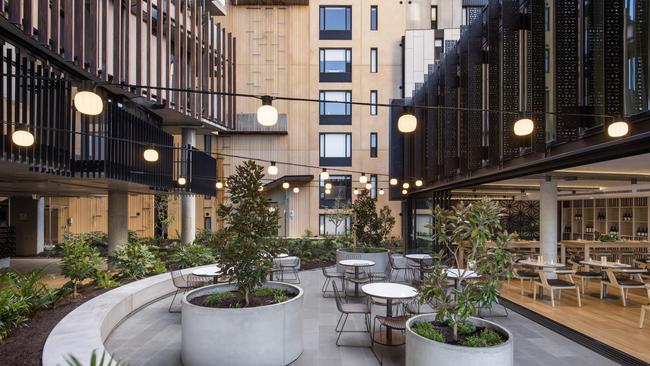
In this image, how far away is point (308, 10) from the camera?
75.5 ft

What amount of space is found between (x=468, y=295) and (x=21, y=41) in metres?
9.23

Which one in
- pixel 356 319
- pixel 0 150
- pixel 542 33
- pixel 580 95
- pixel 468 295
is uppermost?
pixel 542 33

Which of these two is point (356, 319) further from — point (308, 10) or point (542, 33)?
point (308, 10)

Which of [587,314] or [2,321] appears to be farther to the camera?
[587,314]

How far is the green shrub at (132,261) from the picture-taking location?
905 cm

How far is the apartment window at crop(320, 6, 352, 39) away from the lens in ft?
75.4

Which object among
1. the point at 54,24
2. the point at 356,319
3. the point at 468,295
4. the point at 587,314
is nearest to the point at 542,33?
the point at 468,295

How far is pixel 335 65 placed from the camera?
23141mm

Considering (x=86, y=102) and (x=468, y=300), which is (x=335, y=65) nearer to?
(x=86, y=102)

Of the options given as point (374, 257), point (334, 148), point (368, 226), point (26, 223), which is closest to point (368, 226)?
point (368, 226)

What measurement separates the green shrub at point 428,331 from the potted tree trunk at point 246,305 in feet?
5.70

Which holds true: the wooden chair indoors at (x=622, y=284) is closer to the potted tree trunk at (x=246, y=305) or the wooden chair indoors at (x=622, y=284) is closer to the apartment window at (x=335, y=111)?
the potted tree trunk at (x=246, y=305)

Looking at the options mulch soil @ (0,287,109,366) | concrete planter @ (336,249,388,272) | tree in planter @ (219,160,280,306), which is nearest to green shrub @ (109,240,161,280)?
mulch soil @ (0,287,109,366)

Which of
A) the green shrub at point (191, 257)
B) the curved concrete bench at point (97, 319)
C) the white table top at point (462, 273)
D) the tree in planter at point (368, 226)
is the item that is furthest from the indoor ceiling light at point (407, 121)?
the green shrub at point (191, 257)
